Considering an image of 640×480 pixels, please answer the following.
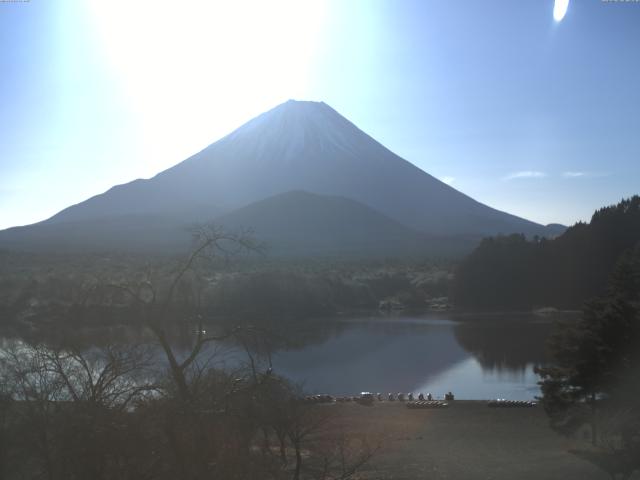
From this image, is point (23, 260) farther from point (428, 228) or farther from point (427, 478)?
point (428, 228)

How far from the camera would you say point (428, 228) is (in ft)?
350

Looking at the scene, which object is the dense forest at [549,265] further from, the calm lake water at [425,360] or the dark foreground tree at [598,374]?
the dark foreground tree at [598,374]

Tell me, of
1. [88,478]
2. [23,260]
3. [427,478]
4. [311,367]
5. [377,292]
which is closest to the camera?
[88,478]

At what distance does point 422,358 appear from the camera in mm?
26688

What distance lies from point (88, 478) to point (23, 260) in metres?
39.6

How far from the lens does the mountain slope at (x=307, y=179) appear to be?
343 feet

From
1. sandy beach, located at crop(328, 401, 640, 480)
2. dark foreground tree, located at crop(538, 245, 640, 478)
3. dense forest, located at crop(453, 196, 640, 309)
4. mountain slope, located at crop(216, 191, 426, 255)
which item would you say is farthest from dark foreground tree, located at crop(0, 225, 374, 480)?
mountain slope, located at crop(216, 191, 426, 255)

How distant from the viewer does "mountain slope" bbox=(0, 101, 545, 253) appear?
4119 inches

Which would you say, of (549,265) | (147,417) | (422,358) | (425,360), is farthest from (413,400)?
(549,265)

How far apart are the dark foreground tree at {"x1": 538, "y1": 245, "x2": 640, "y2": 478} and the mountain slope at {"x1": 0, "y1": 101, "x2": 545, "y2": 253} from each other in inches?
3484

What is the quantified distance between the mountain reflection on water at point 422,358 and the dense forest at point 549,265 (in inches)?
421

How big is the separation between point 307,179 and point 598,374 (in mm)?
104963

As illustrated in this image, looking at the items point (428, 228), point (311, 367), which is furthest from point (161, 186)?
point (311, 367)

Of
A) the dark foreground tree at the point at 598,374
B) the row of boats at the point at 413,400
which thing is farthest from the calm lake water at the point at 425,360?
the dark foreground tree at the point at 598,374
